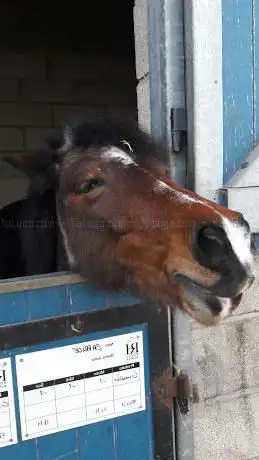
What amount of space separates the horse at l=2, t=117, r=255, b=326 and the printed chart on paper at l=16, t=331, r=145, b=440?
0.72 feet

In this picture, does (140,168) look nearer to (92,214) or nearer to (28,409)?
(92,214)

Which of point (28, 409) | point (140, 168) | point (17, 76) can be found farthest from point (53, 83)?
point (28, 409)

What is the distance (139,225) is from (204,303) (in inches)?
10.6

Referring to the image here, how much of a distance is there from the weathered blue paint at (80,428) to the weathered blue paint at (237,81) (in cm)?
67

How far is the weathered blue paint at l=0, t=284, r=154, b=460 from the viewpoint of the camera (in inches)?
52.2

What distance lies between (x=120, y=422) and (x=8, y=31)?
3.39 meters

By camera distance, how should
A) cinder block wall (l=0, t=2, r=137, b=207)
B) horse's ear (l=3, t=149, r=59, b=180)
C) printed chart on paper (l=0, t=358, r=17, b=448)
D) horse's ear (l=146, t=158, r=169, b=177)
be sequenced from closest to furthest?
printed chart on paper (l=0, t=358, r=17, b=448)
horse's ear (l=146, t=158, r=169, b=177)
horse's ear (l=3, t=149, r=59, b=180)
cinder block wall (l=0, t=2, r=137, b=207)

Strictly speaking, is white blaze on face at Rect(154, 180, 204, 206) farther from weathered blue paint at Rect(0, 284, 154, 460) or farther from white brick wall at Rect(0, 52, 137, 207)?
white brick wall at Rect(0, 52, 137, 207)

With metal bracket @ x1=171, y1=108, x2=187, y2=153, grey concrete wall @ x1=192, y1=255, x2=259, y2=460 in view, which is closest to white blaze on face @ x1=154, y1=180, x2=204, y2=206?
metal bracket @ x1=171, y1=108, x2=187, y2=153

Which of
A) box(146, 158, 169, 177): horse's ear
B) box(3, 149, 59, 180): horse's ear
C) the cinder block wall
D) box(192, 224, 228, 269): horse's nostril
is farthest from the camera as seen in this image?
the cinder block wall

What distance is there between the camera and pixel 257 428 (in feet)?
6.24

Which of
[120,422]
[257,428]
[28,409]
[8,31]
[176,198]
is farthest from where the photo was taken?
[8,31]

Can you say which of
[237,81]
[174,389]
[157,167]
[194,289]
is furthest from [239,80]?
[174,389]

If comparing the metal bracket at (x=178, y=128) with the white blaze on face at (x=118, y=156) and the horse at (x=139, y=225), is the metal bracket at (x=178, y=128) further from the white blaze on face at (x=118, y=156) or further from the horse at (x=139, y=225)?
the white blaze on face at (x=118, y=156)
